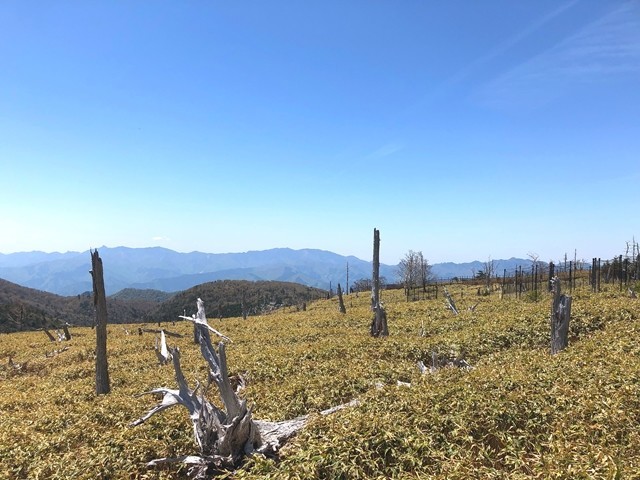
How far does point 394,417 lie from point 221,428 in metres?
3.46

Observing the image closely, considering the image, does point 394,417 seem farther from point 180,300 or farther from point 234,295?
point 180,300

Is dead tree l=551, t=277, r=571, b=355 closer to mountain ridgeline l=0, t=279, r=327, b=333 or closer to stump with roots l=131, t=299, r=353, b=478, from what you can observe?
stump with roots l=131, t=299, r=353, b=478

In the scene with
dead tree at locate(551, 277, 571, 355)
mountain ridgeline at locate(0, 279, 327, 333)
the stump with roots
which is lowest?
mountain ridgeline at locate(0, 279, 327, 333)

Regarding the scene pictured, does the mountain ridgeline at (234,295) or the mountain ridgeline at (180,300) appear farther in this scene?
the mountain ridgeline at (234,295)

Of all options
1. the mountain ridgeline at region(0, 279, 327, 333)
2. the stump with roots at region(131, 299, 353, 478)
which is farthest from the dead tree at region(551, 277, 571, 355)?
the mountain ridgeline at region(0, 279, 327, 333)

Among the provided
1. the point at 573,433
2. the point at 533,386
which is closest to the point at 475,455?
the point at 573,433

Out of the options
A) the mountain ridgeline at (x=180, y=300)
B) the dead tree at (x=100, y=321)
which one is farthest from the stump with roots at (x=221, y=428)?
the mountain ridgeline at (x=180, y=300)

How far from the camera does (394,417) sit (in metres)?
7.97

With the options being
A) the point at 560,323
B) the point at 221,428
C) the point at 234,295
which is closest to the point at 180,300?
the point at 234,295

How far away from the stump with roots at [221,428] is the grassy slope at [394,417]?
Result: 0.59 meters

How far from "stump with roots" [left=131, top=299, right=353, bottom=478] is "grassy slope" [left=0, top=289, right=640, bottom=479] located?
0.59 metres

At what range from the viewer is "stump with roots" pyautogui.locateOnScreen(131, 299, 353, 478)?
7.73 m

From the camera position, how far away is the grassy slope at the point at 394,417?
6.55 m

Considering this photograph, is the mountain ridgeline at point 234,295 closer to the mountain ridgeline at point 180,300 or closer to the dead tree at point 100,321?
the mountain ridgeline at point 180,300
